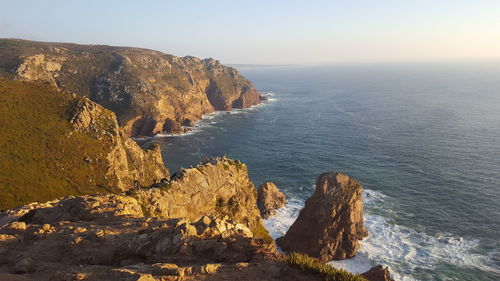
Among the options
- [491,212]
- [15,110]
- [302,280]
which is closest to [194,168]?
[302,280]

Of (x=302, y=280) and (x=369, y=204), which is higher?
(x=302, y=280)

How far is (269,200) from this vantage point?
69.6 meters

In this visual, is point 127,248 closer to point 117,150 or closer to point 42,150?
point 42,150

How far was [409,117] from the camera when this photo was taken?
149 metres

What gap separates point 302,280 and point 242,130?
128 m

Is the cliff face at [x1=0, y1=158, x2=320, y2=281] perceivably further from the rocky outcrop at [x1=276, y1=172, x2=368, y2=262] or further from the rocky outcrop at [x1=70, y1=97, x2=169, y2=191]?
the rocky outcrop at [x1=70, y1=97, x2=169, y2=191]

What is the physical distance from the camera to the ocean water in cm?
5303

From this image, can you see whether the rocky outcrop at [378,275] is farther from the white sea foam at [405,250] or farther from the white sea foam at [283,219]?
the white sea foam at [283,219]

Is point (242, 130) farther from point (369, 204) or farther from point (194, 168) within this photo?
point (194, 168)

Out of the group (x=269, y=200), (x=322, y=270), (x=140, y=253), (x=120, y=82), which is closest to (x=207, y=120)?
(x=120, y=82)

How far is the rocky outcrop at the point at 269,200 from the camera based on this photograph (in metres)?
68.4

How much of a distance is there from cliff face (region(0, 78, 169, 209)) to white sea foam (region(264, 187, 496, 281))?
125 feet

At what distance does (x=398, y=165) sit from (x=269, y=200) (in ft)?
147

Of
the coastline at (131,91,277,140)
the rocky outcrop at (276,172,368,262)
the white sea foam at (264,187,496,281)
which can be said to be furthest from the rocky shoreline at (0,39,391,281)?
the coastline at (131,91,277,140)
